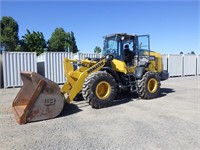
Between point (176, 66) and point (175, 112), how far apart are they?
15.4 meters

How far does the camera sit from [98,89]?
7215mm

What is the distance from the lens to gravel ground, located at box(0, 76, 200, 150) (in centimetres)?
425

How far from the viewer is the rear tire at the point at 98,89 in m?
6.79

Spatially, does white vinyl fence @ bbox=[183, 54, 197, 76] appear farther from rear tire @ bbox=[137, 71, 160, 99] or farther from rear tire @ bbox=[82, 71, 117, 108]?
rear tire @ bbox=[82, 71, 117, 108]

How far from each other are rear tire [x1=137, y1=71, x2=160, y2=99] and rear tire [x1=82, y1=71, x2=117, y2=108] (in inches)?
56.3

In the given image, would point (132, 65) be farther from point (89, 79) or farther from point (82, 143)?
point (82, 143)

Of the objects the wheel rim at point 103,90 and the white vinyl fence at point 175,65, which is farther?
the white vinyl fence at point 175,65

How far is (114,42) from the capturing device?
869 centimetres

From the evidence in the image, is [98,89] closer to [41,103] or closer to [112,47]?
[41,103]

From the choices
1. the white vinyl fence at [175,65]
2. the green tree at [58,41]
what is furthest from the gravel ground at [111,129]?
the green tree at [58,41]

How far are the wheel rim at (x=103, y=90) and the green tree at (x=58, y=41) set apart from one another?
3488 cm

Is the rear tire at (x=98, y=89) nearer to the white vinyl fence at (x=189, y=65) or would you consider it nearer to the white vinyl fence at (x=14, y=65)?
the white vinyl fence at (x=14, y=65)

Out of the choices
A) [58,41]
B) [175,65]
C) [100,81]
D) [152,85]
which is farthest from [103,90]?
[58,41]

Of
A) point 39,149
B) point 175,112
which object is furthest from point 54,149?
point 175,112
